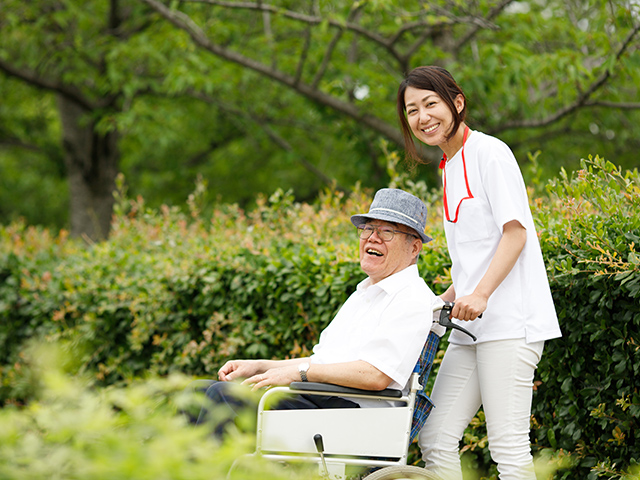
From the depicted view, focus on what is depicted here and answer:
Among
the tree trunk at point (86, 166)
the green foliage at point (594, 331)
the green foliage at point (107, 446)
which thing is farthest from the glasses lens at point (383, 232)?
the tree trunk at point (86, 166)

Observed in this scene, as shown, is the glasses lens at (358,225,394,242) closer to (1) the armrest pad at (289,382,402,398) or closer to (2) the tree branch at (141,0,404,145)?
(1) the armrest pad at (289,382,402,398)

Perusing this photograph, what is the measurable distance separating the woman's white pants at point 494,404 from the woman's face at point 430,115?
0.85m

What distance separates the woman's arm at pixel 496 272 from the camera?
7.75ft

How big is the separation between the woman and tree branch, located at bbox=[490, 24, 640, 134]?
3.93 metres

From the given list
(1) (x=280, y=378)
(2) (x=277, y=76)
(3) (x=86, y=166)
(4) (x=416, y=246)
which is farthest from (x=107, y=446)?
(3) (x=86, y=166)

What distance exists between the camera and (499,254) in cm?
241

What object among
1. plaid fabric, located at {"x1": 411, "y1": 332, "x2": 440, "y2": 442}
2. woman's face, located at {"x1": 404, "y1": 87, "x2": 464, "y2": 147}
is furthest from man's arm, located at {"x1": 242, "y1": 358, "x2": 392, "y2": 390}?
woman's face, located at {"x1": 404, "y1": 87, "x2": 464, "y2": 147}

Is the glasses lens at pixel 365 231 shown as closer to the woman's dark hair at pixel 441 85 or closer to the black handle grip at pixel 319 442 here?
the woman's dark hair at pixel 441 85

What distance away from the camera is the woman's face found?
104 inches

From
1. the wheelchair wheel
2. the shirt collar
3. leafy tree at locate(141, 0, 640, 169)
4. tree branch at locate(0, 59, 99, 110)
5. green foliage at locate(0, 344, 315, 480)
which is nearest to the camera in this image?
green foliage at locate(0, 344, 315, 480)

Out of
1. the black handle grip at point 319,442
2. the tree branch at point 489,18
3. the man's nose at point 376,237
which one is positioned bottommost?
the black handle grip at point 319,442

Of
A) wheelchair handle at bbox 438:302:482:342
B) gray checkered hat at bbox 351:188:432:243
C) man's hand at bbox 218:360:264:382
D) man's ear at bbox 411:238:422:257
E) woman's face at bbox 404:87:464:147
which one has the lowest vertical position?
man's hand at bbox 218:360:264:382

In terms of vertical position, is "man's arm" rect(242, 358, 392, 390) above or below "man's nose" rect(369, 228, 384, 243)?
below

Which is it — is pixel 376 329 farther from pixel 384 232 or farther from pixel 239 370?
pixel 239 370
